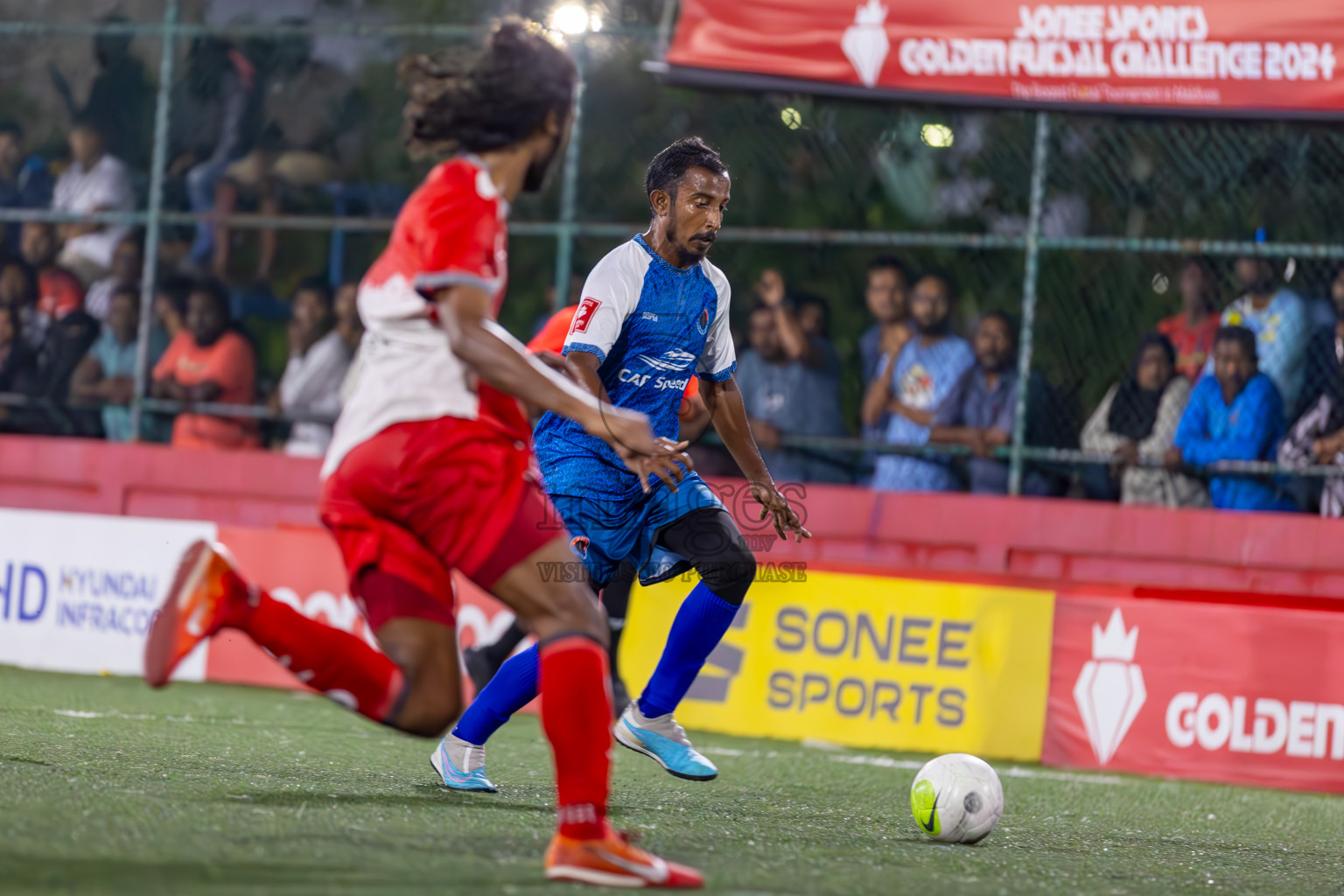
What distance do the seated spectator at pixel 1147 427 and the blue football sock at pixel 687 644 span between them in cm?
470

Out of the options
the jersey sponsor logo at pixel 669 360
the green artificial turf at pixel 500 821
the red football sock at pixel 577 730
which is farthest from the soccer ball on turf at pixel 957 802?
the red football sock at pixel 577 730

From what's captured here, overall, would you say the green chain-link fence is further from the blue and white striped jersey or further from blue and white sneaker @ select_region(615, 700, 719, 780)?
blue and white sneaker @ select_region(615, 700, 719, 780)

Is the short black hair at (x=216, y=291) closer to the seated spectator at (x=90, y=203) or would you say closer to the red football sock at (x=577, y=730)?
the seated spectator at (x=90, y=203)

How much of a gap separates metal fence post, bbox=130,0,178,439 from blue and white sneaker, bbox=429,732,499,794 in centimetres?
682

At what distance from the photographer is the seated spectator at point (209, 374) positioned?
1153 centimetres

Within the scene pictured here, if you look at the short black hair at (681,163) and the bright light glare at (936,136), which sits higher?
the bright light glare at (936,136)

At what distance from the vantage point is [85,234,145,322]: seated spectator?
12.1 metres

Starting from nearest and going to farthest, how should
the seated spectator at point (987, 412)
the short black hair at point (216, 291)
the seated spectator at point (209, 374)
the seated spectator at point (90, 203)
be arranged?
1. the seated spectator at point (987, 412)
2. the seated spectator at point (209, 374)
3. the short black hair at point (216, 291)
4. the seated spectator at point (90, 203)

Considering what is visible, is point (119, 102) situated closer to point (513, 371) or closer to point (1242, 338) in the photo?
point (1242, 338)

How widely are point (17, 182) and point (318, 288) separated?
9.37ft

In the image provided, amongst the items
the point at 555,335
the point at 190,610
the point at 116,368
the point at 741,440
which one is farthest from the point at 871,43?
the point at 190,610

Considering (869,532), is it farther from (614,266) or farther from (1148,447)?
(614,266)

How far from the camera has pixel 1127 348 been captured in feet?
33.9

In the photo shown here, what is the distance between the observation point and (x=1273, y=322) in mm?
9453
